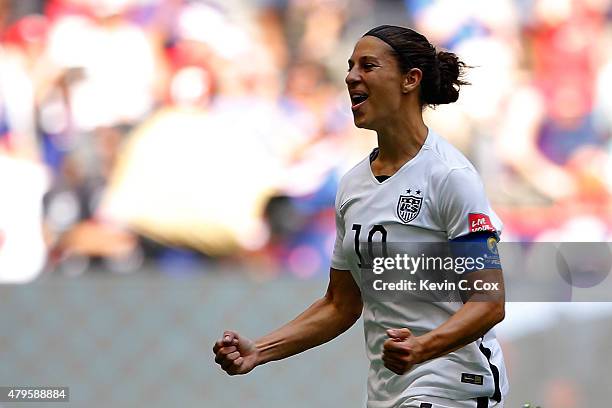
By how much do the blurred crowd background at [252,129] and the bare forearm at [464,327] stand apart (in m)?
2.61

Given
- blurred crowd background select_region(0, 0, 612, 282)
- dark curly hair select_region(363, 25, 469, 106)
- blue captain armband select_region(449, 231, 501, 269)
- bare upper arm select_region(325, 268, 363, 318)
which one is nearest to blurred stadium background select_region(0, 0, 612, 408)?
blurred crowd background select_region(0, 0, 612, 282)

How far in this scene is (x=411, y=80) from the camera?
3.17 metres

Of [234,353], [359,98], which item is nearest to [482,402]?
[234,353]

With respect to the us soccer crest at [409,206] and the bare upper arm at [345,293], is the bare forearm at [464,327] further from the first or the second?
the bare upper arm at [345,293]

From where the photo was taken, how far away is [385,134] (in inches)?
125

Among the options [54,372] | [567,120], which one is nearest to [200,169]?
[54,372]

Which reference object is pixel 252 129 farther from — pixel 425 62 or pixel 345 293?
pixel 425 62

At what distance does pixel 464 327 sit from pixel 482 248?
20 centimetres

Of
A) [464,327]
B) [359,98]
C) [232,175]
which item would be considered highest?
[232,175]

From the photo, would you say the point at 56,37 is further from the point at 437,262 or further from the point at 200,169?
the point at 437,262

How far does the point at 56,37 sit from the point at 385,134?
116 inches

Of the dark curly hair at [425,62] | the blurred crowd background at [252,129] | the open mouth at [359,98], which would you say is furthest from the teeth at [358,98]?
the blurred crowd background at [252,129]

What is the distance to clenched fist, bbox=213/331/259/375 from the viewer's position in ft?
9.95

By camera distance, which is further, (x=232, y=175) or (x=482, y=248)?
(x=232, y=175)
